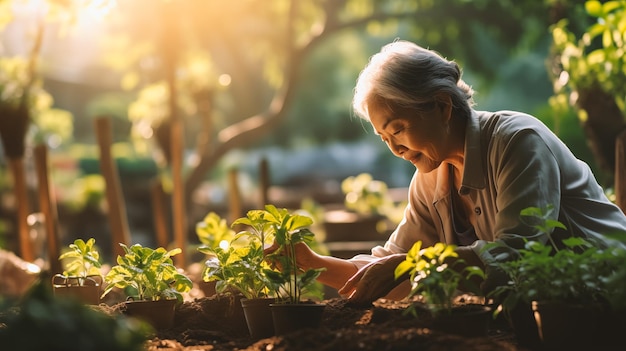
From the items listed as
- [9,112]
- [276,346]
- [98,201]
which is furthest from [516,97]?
[276,346]

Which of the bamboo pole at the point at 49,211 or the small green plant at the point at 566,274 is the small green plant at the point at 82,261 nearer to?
the small green plant at the point at 566,274

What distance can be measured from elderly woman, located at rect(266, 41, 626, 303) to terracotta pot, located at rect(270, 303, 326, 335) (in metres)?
0.25

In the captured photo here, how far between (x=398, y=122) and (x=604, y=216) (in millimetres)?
659

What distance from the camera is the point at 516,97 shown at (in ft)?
46.2

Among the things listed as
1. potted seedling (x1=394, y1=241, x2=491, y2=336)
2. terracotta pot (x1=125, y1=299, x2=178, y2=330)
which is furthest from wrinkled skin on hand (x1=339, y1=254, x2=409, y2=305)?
terracotta pot (x1=125, y1=299, x2=178, y2=330)

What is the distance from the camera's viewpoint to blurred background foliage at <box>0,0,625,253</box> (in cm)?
480

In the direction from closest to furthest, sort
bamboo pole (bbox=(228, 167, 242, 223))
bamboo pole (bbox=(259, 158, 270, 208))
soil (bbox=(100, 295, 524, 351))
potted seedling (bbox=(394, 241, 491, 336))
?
soil (bbox=(100, 295, 524, 351)), potted seedling (bbox=(394, 241, 491, 336)), bamboo pole (bbox=(228, 167, 242, 223)), bamboo pole (bbox=(259, 158, 270, 208))

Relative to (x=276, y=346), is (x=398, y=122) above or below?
above

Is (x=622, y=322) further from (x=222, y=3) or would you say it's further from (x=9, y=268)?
(x=222, y=3)

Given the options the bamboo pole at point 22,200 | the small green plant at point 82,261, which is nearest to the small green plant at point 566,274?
the small green plant at point 82,261

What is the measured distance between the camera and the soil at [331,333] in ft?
4.47

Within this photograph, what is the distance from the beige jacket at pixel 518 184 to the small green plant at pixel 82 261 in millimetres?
829

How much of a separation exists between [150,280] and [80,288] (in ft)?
0.97

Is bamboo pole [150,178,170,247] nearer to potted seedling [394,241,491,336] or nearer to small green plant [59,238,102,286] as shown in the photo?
small green plant [59,238,102,286]
